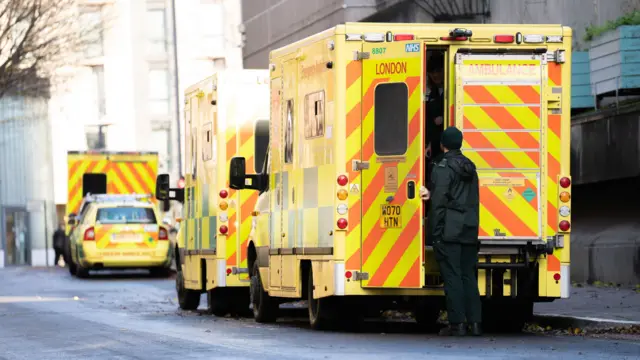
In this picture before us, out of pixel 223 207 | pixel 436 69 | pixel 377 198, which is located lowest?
pixel 223 207

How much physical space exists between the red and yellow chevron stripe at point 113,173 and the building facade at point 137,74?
1532 inches

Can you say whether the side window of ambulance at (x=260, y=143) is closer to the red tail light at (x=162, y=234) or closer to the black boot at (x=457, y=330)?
the black boot at (x=457, y=330)

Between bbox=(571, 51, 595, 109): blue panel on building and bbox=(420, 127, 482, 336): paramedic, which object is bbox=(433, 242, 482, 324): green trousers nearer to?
bbox=(420, 127, 482, 336): paramedic

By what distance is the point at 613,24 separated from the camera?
2162 cm

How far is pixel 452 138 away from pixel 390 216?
108cm

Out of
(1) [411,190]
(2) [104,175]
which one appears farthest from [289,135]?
(2) [104,175]

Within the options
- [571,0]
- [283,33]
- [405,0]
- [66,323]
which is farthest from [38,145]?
[66,323]

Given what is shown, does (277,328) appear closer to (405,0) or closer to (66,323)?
(66,323)

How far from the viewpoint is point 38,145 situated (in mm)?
75312

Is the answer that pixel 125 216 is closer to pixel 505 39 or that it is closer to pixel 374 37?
pixel 374 37

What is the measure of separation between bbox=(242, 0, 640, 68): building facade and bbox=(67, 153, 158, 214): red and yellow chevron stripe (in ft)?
13.7

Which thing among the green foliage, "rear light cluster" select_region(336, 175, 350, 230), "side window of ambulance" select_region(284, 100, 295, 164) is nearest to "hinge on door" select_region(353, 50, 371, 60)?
"rear light cluster" select_region(336, 175, 350, 230)

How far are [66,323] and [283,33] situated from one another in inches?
726

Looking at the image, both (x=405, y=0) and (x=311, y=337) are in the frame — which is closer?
(x=311, y=337)
